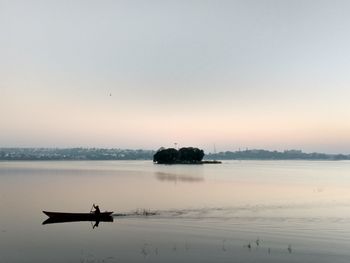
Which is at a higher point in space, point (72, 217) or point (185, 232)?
point (72, 217)

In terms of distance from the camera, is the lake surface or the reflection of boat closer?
the lake surface

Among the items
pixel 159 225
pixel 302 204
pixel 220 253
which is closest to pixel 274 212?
pixel 302 204

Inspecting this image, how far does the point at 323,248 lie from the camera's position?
28.0m

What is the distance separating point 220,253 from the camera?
86.2ft

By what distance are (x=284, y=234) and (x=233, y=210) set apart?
49.1 feet

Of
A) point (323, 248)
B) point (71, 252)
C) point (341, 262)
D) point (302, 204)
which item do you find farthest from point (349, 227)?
point (71, 252)

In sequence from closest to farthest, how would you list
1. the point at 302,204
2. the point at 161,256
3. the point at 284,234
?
1. the point at 161,256
2. the point at 284,234
3. the point at 302,204

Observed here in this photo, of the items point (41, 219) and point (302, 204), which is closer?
point (41, 219)

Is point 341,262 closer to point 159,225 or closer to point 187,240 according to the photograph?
point 187,240

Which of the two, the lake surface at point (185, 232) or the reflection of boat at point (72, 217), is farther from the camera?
the reflection of boat at point (72, 217)

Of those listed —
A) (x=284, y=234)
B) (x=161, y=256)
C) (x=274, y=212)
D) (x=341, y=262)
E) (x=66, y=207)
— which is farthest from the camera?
(x=66, y=207)

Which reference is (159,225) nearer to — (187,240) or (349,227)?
(187,240)

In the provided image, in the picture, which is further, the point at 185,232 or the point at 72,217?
the point at 72,217

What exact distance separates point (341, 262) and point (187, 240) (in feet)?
33.6
